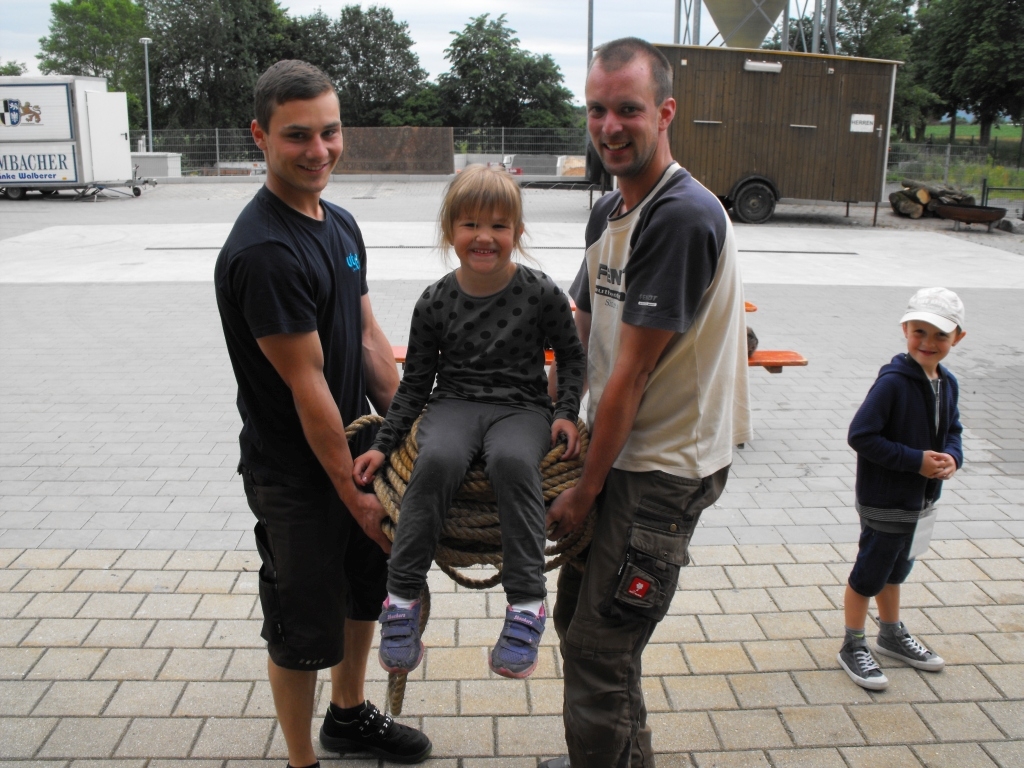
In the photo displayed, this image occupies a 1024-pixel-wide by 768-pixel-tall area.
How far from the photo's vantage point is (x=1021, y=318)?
949 centimetres

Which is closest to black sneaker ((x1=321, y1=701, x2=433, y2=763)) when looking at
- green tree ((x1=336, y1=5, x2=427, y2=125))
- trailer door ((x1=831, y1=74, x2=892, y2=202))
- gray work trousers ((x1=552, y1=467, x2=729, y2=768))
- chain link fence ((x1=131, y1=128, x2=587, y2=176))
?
gray work trousers ((x1=552, y1=467, x2=729, y2=768))

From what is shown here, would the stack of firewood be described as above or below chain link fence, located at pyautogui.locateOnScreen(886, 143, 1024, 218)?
below

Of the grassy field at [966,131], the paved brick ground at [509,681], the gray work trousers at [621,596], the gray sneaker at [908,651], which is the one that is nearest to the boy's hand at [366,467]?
the gray work trousers at [621,596]

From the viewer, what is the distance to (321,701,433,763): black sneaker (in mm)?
2875

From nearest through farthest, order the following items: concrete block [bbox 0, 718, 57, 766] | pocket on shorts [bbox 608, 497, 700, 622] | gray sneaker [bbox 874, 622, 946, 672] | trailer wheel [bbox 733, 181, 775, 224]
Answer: pocket on shorts [bbox 608, 497, 700, 622], concrete block [bbox 0, 718, 57, 766], gray sneaker [bbox 874, 622, 946, 672], trailer wheel [bbox 733, 181, 775, 224]

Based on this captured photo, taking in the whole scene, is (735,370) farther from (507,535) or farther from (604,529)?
(507,535)

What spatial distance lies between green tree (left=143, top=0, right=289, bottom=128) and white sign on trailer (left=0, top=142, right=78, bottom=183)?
116 feet

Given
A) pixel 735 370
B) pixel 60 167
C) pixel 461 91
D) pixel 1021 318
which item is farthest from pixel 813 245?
pixel 461 91

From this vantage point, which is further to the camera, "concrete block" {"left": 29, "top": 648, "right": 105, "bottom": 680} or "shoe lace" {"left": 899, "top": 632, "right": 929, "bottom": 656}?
"shoe lace" {"left": 899, "top": 632, "right": 929, "bottom": 656}

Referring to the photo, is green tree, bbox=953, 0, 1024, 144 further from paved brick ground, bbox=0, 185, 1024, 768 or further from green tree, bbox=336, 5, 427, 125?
paved brick ground, bbox=0, 185, 1024, 768

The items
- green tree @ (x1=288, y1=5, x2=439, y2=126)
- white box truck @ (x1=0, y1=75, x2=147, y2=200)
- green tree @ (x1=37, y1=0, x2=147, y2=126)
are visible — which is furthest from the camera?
green tree @ (x1=37, y1=0, x2=147, y2=126)

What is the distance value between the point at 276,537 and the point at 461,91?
177 ft

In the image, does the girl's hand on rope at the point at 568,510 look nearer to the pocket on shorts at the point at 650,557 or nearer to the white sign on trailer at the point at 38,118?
the pocket on shorts at the point at 650,557

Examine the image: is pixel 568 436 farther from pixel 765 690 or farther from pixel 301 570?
pixel 765 690
